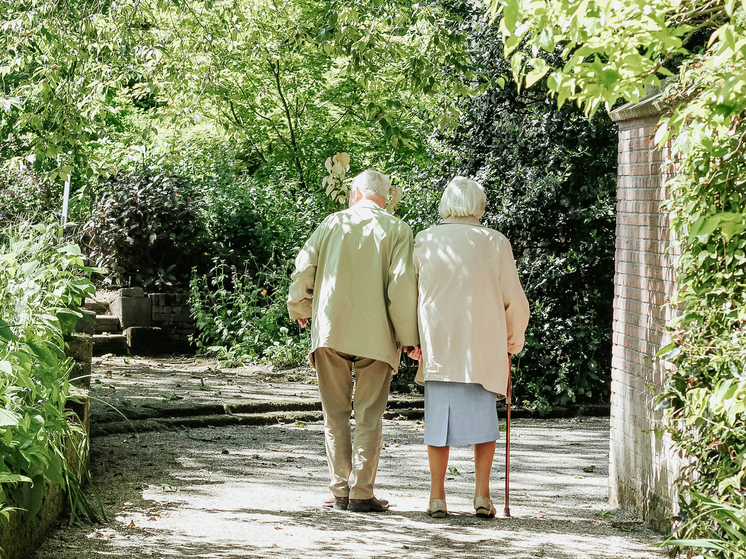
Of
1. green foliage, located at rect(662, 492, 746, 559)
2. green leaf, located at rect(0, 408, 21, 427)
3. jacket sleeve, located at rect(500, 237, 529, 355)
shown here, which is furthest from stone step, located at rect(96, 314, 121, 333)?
green foliage, located at rect(662, 492, 746, 559)

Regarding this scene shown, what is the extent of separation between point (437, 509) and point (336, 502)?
616 mm

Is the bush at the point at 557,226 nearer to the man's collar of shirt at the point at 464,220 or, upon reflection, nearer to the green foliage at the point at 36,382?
the man's collar of shirt at the point at 464,220

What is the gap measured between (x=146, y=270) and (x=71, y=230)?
1.48m

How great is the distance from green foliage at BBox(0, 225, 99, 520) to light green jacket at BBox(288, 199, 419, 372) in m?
1.37

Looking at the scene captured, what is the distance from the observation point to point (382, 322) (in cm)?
505

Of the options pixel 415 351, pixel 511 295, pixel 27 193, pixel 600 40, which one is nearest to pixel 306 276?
pixel 415 351

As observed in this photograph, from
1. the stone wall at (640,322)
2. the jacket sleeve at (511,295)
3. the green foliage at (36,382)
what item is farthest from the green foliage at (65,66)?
the stone wall at (640,322)

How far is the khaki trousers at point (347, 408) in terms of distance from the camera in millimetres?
5082

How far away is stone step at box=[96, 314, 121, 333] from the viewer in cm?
1180

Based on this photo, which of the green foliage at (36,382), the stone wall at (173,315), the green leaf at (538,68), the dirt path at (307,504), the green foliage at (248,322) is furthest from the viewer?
the stone wall at (173,315)

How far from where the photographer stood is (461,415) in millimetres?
4879

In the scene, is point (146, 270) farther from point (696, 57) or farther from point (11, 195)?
point (696, 57)

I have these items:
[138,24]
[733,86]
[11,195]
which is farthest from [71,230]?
[733,86]

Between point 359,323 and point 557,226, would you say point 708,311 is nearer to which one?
point 359,323
